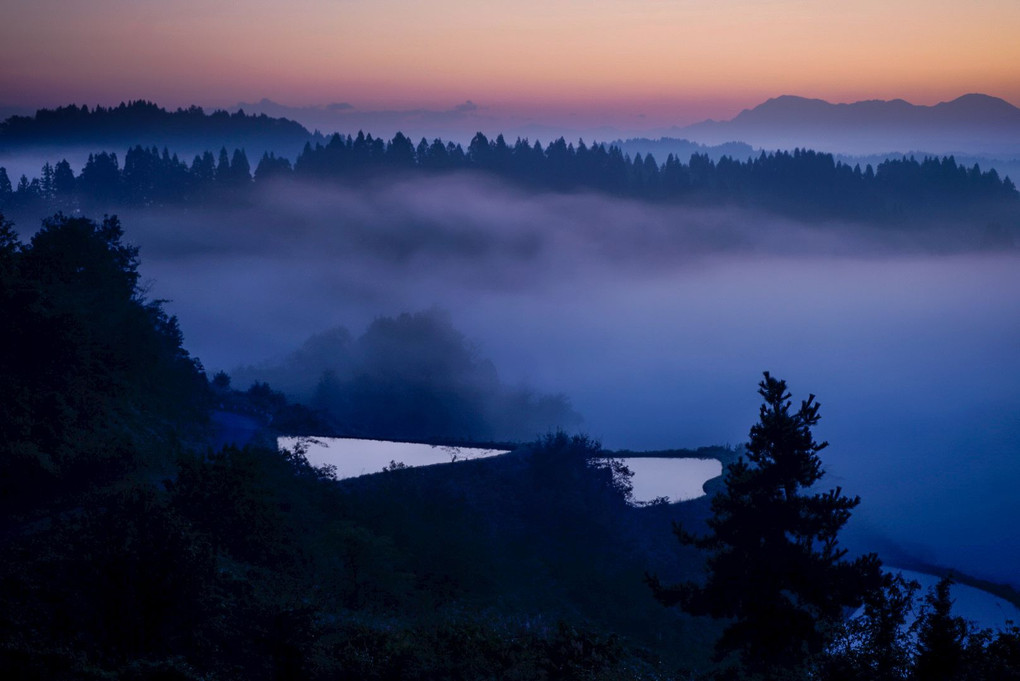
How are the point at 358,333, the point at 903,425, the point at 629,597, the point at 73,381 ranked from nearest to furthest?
the point at 73,381 → the point at 629,597 → the point at 903,425 → the point at 358,333

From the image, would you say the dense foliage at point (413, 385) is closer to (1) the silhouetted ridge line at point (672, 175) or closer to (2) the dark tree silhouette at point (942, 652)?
(1) the silhouetted ridge line at point (672, 175)

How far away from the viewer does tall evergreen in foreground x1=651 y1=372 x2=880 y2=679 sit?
20172 millimetres

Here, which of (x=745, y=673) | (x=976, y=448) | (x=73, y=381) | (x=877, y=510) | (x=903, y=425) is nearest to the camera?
(x=745, y=673)

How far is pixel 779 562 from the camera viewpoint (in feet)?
66.1

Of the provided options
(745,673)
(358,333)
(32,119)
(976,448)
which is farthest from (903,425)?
(32,119)

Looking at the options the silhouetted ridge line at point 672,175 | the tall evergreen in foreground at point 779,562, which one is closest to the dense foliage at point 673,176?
the silhouetted ridge line at point 672,175

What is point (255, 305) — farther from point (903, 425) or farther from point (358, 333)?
point (903, 425)

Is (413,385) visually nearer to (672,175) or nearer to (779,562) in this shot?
(672,175)

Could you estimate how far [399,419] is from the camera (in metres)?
113

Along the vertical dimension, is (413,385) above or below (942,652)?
above

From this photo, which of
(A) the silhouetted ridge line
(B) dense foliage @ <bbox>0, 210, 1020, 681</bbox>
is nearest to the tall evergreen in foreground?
(B) dense foliage @ <bbox>0, 210, 1020, 681</bbox>

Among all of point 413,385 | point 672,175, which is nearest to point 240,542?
point 413,385

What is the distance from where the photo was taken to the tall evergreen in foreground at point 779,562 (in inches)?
794

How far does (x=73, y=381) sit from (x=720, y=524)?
90.8 ft
